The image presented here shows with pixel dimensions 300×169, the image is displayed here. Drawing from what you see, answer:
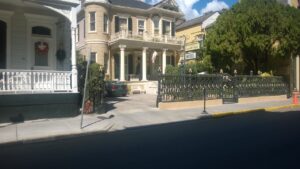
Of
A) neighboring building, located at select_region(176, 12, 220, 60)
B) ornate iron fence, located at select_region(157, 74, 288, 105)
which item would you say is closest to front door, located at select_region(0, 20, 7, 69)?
ornate iron fence, located at select_region(157, 74, 288, 105)

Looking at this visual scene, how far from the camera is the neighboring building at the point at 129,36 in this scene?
28.7 m

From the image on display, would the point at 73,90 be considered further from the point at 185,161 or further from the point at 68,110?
the point at 185,161

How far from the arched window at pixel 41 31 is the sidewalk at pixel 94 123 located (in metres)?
4.88

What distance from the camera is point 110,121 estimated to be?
12.9 meters

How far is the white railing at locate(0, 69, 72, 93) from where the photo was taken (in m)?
12.6

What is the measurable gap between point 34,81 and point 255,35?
55.6 feet

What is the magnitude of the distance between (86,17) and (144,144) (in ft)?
74.2

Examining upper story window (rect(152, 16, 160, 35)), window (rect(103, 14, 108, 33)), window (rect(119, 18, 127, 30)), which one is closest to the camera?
window (rect(103, 14, 108, 33))

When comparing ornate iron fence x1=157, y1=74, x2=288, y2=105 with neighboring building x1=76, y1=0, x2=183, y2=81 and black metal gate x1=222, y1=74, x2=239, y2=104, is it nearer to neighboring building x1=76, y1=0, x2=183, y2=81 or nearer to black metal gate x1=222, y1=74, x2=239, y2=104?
black metal gate x1=222, y1=74, x2=239, y2=104

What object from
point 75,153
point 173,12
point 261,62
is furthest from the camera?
point 173,12

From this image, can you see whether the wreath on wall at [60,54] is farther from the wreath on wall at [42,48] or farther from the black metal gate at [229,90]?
the black metal gate at [229,90]

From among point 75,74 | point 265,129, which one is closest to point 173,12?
point 75,74

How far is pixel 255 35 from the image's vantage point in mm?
23516

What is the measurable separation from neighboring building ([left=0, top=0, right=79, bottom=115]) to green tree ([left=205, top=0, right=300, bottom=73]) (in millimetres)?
13703
